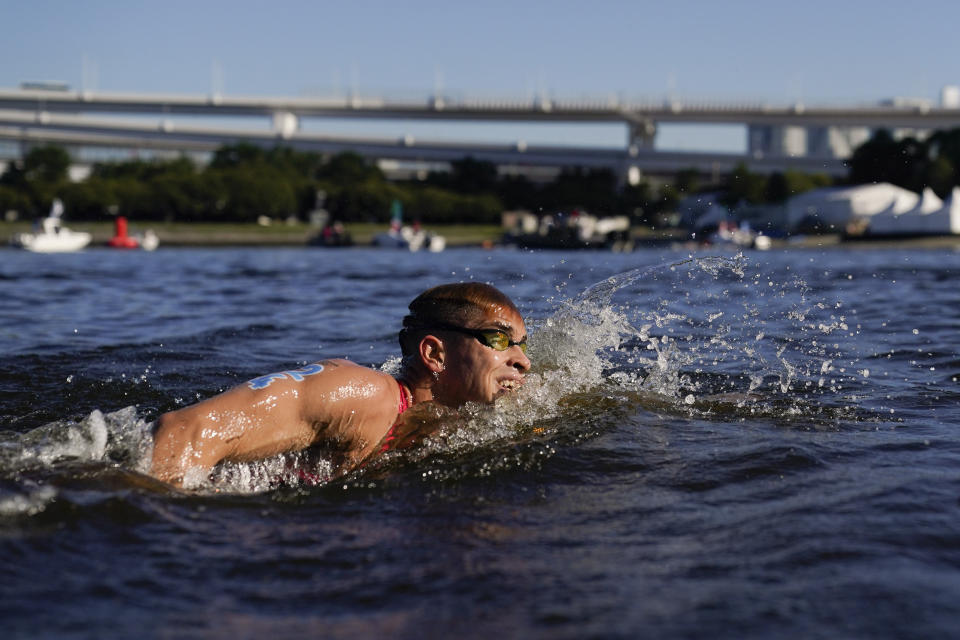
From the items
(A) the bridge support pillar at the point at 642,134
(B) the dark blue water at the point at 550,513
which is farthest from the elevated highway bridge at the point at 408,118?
(B) the dark blue water at the point at 550,513

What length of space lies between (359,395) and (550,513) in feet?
3.01

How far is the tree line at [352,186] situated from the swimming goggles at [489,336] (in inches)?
2754

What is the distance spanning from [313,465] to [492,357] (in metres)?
0.90

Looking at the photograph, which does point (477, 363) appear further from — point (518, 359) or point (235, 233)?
point (235, 233)

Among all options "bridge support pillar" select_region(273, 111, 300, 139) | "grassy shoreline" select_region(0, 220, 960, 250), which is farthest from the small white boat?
"bridge support pillar" select_region(273, 111, 300, 139)

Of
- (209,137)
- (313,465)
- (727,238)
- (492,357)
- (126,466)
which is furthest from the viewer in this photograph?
(209,137)

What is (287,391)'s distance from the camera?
408 cm

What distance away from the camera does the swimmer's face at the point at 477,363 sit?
468 centimetres

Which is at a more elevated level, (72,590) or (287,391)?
(287,391)

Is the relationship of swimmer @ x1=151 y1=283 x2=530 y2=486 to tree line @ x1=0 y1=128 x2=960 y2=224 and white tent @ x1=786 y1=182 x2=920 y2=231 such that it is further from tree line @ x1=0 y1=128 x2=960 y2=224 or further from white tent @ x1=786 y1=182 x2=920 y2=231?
tree line @ x1=0 y1=128 x2=960 y2=224

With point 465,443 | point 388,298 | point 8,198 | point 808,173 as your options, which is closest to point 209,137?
point 8,198

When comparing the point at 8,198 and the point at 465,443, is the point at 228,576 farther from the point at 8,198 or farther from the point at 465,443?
the point at 8,198

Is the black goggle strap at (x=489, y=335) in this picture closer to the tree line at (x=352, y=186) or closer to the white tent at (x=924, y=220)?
the tree line at (x=352, y=186)

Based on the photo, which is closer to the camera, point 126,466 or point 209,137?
point 126,466
